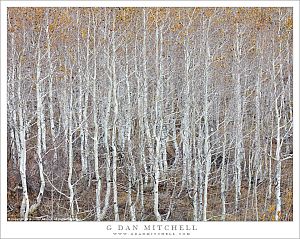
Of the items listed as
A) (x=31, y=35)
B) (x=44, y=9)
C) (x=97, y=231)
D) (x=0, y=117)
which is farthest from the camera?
(x=31, y=35)

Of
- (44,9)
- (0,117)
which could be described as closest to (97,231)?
(0,117)

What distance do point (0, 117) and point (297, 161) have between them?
5.84 m

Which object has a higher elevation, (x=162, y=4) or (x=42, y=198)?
(x=162, y=4)

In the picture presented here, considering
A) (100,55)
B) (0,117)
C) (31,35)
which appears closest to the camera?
(0,117)

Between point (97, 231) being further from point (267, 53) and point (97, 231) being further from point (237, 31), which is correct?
point (267, 53)

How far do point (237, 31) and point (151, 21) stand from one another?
207 centimetres

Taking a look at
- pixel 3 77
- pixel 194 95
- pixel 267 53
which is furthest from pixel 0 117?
pixel 267 53

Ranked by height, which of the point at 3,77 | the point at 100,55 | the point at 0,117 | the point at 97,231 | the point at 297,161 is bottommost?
the point at 97,231

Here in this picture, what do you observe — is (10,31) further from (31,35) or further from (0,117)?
(0,117)

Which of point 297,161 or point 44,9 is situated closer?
point 297,161

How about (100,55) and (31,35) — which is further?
(100,55)

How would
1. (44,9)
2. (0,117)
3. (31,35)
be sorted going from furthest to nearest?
(31,35) < (44,9) < (0,117)

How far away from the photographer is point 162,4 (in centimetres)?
787

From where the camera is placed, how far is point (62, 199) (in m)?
9.98
